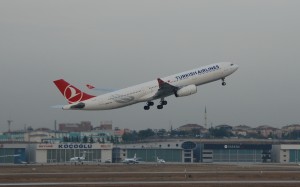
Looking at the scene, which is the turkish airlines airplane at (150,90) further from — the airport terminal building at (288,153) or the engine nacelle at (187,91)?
the airport terminal building at (288,153)

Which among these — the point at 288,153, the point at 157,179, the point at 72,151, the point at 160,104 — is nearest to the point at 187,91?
the point at 160,104

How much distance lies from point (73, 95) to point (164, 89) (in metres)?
14.1

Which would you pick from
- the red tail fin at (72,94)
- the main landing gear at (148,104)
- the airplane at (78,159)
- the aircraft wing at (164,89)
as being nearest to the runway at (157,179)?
the red tail fin at (72,94)

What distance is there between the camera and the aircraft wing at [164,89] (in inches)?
4452

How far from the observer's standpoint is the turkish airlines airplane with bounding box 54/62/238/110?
10975 centimetres

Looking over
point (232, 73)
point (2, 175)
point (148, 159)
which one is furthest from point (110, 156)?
point (2, 175)

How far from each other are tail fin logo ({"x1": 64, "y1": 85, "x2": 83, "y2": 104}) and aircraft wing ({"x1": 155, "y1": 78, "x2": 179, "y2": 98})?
12.1 metres

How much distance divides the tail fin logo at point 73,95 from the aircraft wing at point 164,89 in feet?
39.6

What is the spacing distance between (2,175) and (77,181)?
16.0 m

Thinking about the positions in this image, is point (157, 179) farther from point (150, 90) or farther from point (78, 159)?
point (78, 159)

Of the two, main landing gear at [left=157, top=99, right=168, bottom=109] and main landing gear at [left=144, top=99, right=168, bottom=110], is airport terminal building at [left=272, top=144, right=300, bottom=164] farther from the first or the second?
main landing gear at [left=157, top=99, right=168, bottom=109]

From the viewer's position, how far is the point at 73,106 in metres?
108

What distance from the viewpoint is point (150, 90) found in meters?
115

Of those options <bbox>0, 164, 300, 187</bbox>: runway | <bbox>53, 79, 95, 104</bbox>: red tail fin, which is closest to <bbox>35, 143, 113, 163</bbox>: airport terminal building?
<bbox>53, 79, 95, 104</bbox>: red tail fin
